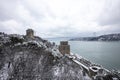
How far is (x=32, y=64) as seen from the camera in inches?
957

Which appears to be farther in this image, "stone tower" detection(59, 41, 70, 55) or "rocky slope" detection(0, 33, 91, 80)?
"stone tower" detection(59, 41, 70, 55)

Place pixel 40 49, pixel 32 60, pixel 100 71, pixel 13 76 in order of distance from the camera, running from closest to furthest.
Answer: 1. pixel 13 76
2. pixel 32 60
3. pixel 40 49
4. pixel 100 71

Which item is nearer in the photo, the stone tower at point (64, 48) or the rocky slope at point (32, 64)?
the rocky slope at point (32, 64)

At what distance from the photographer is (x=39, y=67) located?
24.0m

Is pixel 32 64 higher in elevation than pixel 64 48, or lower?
lower

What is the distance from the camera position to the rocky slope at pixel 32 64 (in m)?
22.9

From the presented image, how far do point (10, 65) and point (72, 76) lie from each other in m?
12.2

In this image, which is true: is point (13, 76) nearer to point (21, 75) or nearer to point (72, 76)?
point (21, 75)

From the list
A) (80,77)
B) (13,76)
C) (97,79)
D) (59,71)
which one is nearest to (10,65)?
(13,76)

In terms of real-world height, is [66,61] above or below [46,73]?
above

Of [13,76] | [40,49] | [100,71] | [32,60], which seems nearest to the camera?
[13,76]

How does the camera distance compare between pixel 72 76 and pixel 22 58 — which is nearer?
pixel 72 76

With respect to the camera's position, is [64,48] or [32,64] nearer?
[32,64]

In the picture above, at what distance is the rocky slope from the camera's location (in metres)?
22.9
